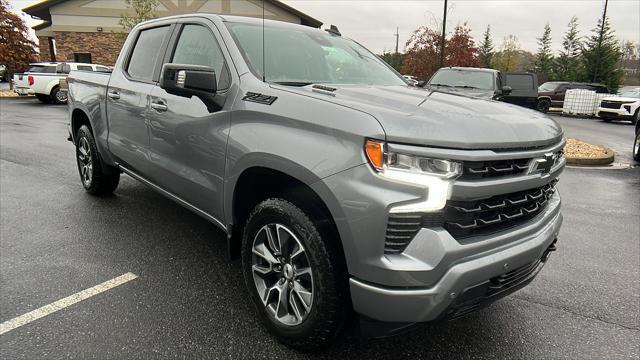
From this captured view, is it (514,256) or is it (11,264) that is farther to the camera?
(11,264)

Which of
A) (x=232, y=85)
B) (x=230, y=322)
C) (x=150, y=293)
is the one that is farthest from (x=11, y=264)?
(x=232, y=85)

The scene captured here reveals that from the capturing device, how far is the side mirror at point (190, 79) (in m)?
2.62

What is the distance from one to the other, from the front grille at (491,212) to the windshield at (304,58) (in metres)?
1.37

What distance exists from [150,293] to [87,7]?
28758 mm

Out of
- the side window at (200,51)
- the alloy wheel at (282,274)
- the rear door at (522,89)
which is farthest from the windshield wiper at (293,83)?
the rear door at (522,89)

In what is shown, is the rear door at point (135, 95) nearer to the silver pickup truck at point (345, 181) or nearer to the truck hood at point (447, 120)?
the silver pickup truck at point (345, 181)

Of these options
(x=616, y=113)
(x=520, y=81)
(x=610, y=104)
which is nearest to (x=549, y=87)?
(x=610, y=104)

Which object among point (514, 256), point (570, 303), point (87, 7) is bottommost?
point (570, 303)

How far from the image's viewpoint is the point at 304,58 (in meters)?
3.17

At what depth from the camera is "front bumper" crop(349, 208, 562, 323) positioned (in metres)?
1.86

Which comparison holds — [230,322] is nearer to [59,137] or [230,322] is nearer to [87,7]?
[59,137]

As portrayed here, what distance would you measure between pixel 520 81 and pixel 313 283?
1570cm

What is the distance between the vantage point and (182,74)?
267cm

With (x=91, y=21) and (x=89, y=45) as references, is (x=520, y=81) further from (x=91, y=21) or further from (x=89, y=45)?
(x=91, y=21)
